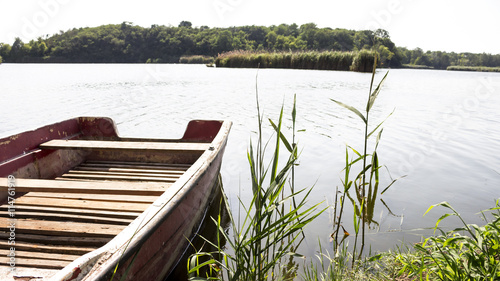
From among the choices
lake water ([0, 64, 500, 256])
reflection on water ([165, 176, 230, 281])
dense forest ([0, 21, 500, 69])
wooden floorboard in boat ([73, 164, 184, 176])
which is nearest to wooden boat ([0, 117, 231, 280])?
wooden floorboard in boat ([73, 164, 184, 176])

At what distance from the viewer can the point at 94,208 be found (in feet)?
8.52

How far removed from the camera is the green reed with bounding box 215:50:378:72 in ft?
67.1

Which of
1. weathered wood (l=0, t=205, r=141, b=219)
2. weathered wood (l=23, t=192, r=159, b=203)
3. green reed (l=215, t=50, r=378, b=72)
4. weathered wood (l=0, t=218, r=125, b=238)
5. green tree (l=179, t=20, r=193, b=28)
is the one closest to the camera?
weathered wood (l=0, t=218, r=125, b=238)

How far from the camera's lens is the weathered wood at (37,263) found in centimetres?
182

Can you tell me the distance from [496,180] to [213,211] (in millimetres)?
3671

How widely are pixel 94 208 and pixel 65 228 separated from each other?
35cm

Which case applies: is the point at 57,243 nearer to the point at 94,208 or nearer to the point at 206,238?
the point at 94,208

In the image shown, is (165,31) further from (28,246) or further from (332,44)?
(28,246)

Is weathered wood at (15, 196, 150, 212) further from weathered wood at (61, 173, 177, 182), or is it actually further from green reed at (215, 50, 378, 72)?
green reed at (215, 50, 378, 72)

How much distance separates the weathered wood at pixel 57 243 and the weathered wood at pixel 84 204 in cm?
42

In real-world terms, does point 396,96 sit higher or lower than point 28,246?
higher

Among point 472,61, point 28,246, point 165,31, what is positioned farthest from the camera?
point 165,31

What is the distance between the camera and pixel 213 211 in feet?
12.4

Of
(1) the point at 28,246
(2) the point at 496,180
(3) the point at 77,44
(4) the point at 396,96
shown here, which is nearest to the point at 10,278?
(1) the point at 28,246
